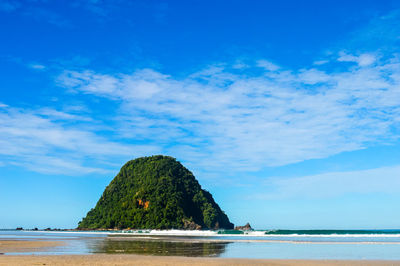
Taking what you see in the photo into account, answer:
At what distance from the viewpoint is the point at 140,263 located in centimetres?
2016

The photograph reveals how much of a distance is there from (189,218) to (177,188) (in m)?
17.8

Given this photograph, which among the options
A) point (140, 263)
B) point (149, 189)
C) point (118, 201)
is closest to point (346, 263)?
point (140, 263)

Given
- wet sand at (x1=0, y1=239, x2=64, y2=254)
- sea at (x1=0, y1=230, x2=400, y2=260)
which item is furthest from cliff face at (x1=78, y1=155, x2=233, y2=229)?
wet sand at (x1=0, y1=239, x2=64, y2=254)

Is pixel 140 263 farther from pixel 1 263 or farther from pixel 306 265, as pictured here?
pixel 306 265

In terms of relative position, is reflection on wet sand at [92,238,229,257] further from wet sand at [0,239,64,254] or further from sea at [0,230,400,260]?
wet sand at [0,239,64,254]

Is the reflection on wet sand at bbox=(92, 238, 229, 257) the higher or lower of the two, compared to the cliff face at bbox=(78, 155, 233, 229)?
lower

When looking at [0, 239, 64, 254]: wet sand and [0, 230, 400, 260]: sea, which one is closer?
[0, 230, 400, 260]: sea

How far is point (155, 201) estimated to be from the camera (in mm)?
134125

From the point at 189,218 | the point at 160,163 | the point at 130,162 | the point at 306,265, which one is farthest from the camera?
the point at 130,162

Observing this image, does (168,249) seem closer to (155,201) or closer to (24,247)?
(24,247)

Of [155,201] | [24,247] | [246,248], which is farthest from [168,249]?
[155,201]

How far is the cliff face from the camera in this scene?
424 ft

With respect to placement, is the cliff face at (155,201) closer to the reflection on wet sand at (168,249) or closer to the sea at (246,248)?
the sea at (246,248)

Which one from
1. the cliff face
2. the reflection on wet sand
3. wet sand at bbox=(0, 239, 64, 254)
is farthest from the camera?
the cliff face
